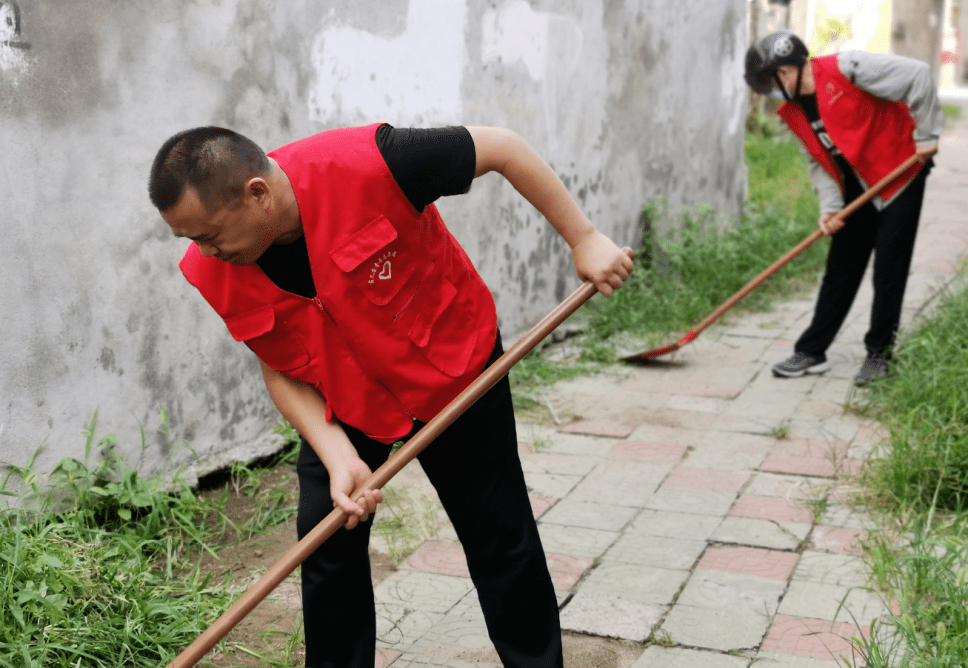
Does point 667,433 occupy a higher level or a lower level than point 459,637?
lower

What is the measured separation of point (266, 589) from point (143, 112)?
2102mm

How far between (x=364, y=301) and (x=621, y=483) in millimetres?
2226

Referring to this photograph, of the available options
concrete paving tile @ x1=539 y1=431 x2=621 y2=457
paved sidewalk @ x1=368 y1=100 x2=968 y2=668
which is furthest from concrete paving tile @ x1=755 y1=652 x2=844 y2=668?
concrete paving tile @ x1=539 y1=431 x2=621 y2=457

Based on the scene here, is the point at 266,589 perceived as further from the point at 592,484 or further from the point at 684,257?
the point at 684,257

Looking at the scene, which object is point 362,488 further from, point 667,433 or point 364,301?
point 667,433

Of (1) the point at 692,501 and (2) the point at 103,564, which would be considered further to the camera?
(1) the point at 692,501

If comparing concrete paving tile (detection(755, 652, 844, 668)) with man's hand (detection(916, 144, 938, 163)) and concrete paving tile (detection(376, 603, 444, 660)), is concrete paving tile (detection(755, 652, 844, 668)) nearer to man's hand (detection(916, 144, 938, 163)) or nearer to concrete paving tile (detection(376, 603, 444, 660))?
concrete paving tile (detection(376, 603, 444, 660))

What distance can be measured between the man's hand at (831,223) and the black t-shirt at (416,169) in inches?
135

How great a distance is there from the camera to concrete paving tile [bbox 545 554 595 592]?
3.38 metres

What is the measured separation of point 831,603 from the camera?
3135mm

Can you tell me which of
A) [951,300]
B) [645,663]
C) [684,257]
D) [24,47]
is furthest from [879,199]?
[24,47]

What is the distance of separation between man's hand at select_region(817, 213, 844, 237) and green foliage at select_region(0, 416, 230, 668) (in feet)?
10.9

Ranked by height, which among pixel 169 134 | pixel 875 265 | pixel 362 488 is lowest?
pixel 875 265

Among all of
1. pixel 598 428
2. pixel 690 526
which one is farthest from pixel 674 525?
pixel 598 428
